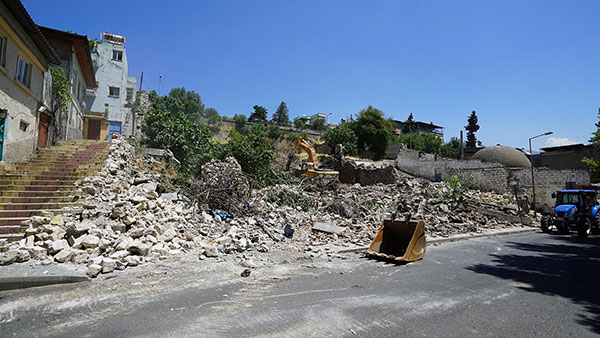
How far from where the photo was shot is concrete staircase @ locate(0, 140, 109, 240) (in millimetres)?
6980

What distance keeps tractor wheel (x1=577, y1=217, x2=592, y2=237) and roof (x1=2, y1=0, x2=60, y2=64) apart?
69.7 ft

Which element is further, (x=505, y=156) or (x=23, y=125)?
(x=505, y=156)

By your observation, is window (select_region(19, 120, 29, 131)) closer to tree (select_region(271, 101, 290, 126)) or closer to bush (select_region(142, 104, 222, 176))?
bush (select_region(142, 104, 222, 176))

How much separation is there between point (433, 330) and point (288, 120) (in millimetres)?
49670

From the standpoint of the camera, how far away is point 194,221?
8.44 m

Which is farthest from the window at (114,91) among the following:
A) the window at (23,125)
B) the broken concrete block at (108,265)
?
the broken concrete block at (108,265)

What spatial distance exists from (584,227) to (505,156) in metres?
29.4

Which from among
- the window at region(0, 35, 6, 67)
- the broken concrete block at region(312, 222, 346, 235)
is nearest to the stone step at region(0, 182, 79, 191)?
the window at region(0, 35, 6, 67)

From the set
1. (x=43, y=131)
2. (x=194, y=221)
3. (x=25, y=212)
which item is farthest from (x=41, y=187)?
(x=43, y=131)

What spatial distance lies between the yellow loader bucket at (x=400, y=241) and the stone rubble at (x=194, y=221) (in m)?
1.02

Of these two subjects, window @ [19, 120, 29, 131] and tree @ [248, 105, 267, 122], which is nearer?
window @ [19, 120, 29, 131]

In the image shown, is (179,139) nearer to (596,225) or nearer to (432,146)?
(596,225)

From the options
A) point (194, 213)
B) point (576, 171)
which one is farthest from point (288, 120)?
point (194, 213)

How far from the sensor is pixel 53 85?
45.1 ft
